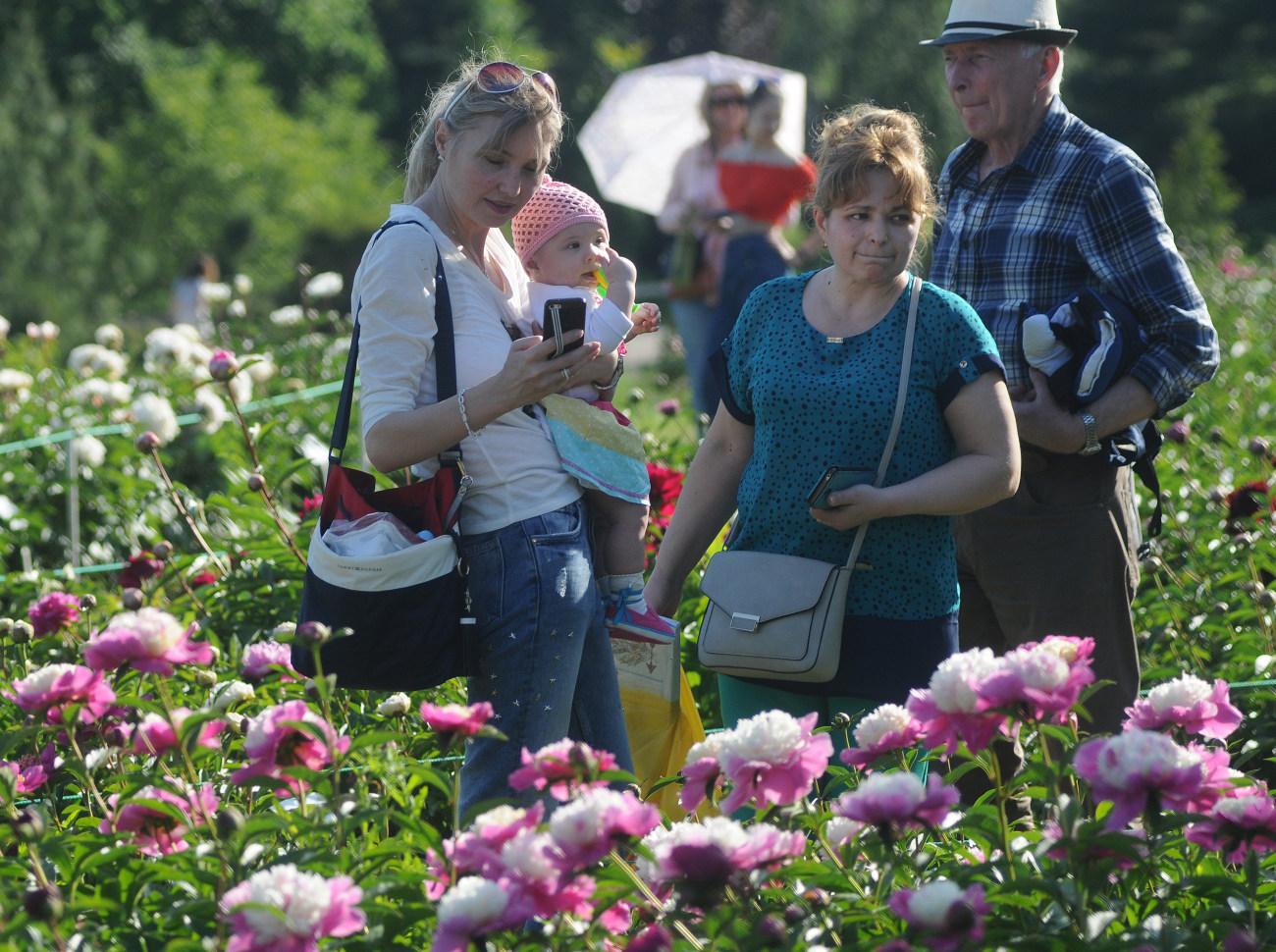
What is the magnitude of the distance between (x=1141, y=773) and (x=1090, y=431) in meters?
1.47

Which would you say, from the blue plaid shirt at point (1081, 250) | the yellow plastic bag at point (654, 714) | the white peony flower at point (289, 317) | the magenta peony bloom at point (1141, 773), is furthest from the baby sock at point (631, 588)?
the white peony flower at point (289, 317)

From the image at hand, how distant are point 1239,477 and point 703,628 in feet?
9.69

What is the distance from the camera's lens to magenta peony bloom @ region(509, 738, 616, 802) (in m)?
1.63

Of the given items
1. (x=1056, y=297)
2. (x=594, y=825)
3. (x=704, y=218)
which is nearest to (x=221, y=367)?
(x=1056, y=297)

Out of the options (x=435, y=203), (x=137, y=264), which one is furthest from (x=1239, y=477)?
(x=137, y=264)

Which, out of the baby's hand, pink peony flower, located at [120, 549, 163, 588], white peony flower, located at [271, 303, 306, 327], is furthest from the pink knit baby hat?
white peony flower, located at [271, 303, 306, 327]

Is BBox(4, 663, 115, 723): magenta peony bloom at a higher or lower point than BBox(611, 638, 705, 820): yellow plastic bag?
higher

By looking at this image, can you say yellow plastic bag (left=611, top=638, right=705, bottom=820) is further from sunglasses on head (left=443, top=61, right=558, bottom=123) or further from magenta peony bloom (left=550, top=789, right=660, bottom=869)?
magenta peony bloom (left=550, top=789, right=660, bottom=869)

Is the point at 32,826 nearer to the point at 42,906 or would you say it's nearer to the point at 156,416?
the point at 42,906

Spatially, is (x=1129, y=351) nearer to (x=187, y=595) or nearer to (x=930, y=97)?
(x=187, y=595)

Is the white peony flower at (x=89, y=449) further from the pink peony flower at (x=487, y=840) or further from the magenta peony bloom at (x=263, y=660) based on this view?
the pink peony flower at (x=487, y=840)

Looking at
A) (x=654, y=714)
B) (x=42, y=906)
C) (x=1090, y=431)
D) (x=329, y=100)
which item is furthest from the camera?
(x=329, y=100)

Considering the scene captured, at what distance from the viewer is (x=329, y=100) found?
112 ft

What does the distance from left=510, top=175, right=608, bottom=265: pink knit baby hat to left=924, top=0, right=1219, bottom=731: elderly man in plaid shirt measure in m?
0.98
